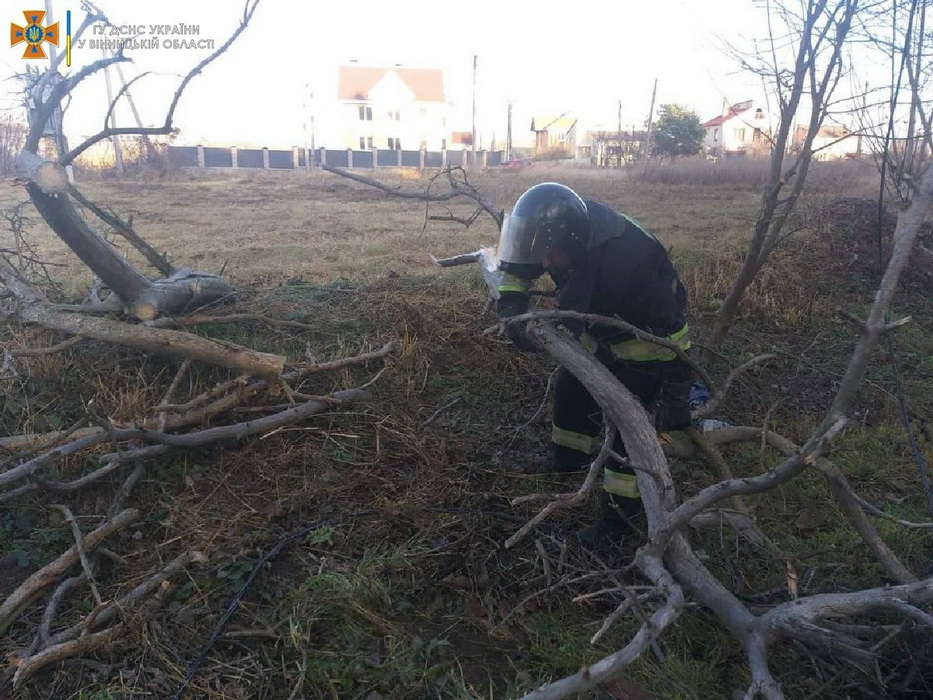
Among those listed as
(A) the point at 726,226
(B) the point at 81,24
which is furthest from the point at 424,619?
(A) the point at 726,226

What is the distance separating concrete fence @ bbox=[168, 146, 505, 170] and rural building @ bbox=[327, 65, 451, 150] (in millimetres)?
16404

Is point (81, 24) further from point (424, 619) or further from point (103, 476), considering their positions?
point (424, 619)

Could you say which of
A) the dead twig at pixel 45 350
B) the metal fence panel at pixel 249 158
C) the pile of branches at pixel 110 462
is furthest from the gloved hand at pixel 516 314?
the metal fence panel at pixel 249 158

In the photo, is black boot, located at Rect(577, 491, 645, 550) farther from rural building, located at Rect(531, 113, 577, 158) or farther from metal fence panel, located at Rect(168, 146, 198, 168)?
rural building, located at Rect(531, 113, 577, 158)

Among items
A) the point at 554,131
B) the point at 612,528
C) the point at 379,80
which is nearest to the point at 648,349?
the point at 612,528

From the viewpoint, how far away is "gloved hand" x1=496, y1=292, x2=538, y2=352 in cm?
335

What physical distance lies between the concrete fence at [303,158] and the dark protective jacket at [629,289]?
26.6m

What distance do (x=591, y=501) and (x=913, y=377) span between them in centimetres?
357

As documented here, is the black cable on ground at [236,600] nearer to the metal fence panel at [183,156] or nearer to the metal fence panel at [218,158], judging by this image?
the metal fence panel at [183,156]

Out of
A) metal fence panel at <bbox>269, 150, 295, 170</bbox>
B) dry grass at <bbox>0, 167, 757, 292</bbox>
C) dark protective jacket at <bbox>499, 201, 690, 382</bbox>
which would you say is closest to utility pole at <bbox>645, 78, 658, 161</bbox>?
dry grass at <bbox>0, 167, 757, 292</bbox>

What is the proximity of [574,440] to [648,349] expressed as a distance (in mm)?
758

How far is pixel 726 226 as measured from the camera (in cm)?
1081

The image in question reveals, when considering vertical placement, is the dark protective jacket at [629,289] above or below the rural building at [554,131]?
below

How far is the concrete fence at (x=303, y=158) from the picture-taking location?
28109 mm
